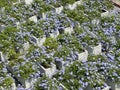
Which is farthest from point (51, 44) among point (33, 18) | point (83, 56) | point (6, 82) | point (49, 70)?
point (6, 82)

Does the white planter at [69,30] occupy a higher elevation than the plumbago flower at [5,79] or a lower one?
lower

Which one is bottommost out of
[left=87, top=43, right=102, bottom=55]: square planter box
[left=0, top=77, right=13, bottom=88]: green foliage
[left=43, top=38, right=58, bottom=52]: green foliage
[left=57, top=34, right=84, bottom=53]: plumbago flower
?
[left=87, top=43, right=102, bottom=55]: square planter box

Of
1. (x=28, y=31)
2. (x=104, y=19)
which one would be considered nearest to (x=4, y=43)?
(x=28, y=31)

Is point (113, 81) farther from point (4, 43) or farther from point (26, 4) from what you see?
point (26, 4)

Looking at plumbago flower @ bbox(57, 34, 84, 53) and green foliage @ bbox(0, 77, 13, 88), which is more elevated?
green foliage @ bbox(0, 77, 13, 88)

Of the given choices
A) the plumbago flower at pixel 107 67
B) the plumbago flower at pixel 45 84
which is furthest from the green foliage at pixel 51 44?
the plumbago flower at pixel 45 84

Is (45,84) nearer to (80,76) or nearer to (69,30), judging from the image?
(80,76)

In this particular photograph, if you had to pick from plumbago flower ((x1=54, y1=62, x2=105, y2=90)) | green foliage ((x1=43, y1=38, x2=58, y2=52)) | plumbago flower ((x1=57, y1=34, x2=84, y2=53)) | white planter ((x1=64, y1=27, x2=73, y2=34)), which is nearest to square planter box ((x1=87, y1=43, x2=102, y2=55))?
plumbago flower ((x1=57, y1=34, x2=84, y2=53))

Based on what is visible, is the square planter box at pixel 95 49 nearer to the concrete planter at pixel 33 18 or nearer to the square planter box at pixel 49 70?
the square planter box at pixel 49 70

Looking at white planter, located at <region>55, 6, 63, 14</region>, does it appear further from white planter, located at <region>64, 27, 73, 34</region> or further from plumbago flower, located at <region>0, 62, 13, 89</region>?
plumbago flower, located at <region>0, 62, 13, 89</region>
